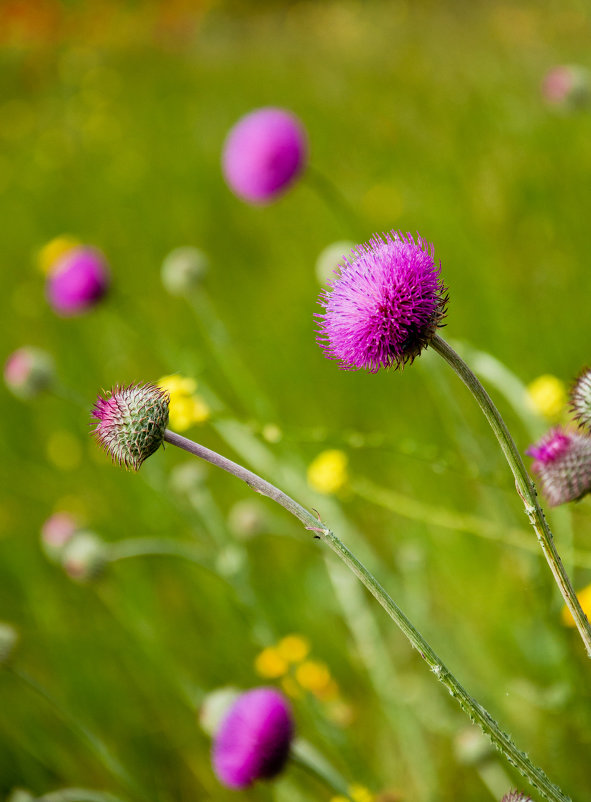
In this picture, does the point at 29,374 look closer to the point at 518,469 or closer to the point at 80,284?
the point at 80,284

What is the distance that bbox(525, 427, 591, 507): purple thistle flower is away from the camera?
3.39ft

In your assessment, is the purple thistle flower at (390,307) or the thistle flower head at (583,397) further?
the thistle flower head at (583,397)

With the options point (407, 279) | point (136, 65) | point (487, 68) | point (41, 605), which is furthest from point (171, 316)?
point (136, 65)

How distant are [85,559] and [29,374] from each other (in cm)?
63

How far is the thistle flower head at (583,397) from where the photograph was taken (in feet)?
3.22

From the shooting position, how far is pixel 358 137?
4348 millimetres

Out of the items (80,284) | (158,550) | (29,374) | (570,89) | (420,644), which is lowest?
(420,644)

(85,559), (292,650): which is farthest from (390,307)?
(85,559)

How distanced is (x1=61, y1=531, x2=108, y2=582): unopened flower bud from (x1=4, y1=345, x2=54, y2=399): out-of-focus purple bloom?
542 mm

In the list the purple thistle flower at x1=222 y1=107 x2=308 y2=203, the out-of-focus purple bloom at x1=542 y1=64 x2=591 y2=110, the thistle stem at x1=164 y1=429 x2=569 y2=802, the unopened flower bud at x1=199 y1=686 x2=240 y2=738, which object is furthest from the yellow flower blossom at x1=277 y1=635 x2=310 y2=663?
the out-of-focus purple bloom at x1=542 y1=64 x2=591 y2=110

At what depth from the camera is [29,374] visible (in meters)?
2.29

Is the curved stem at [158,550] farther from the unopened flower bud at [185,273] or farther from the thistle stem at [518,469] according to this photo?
the thistle stem at [518,469]

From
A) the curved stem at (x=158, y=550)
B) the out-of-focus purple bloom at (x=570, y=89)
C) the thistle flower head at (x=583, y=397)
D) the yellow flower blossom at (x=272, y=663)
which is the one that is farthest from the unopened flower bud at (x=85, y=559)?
the out-of-focus purple bloom at (x=570, y=89)

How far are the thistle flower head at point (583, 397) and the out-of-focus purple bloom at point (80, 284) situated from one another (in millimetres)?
1742
